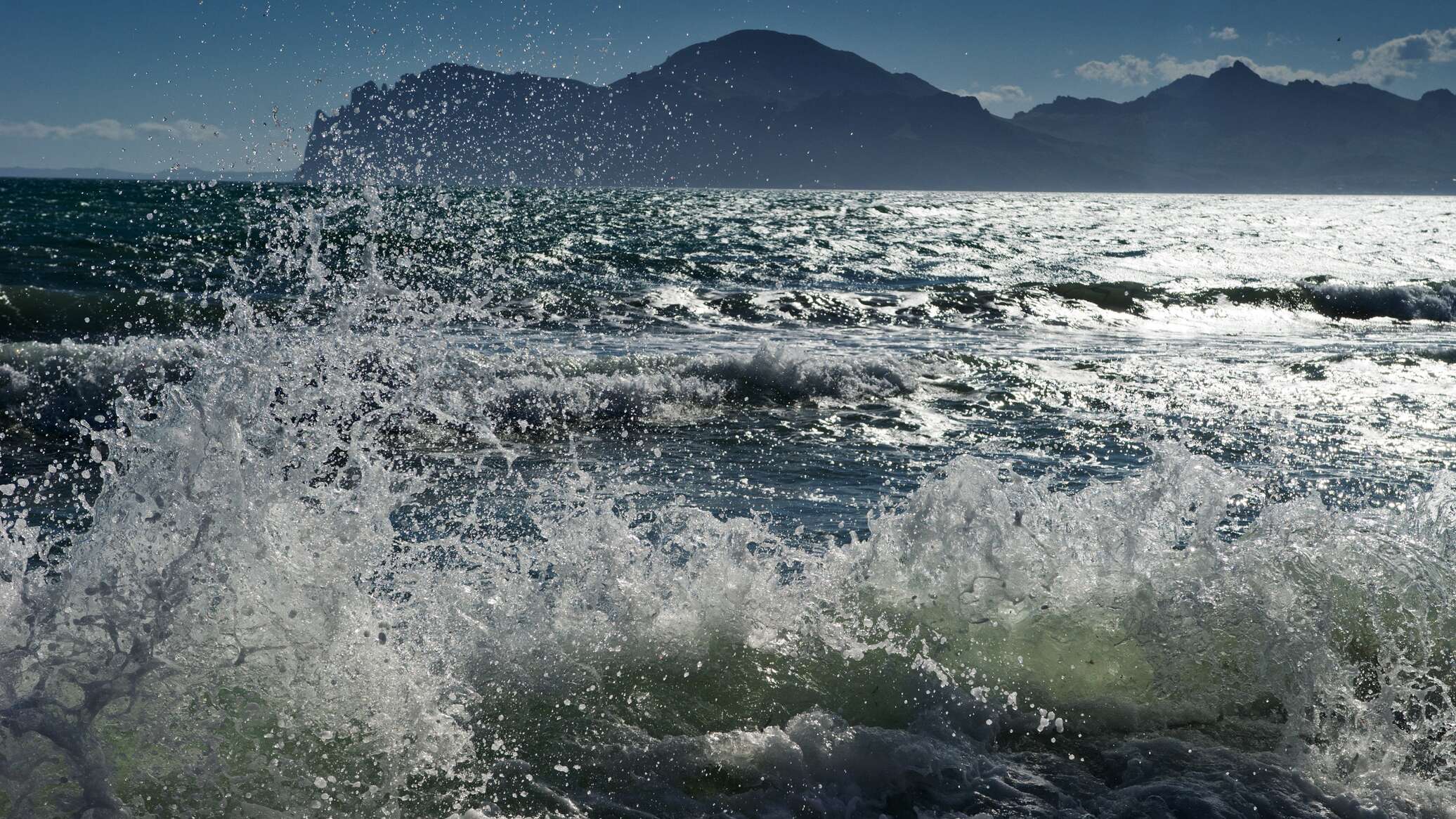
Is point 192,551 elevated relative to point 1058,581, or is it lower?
elevated

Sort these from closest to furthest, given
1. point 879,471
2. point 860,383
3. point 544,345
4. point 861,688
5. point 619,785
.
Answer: point 619,785
point 861,688
point 879,471
point 860,383
point 544,345

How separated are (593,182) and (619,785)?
13062 cm

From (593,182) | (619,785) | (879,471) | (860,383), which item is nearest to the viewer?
(619,785)

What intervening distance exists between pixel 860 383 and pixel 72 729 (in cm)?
825

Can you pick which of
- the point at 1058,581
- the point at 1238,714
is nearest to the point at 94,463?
the point at 1058,581

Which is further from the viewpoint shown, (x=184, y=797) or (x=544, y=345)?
(x=544, y=345)

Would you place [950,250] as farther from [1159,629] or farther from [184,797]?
[184,797]

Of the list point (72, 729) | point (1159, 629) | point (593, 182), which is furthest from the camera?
point (593, 182)

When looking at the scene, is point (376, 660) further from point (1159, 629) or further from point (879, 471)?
point (879, 471)

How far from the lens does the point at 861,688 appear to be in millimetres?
3699

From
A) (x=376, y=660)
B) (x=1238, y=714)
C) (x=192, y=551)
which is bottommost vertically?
(x=1238, y=714)

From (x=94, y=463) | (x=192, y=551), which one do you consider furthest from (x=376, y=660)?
(x=94, y=463)

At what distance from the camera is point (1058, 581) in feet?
13.8

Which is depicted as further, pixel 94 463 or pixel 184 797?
pixel 94 463
